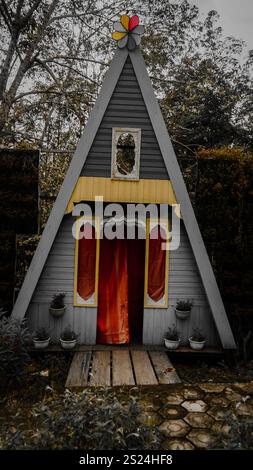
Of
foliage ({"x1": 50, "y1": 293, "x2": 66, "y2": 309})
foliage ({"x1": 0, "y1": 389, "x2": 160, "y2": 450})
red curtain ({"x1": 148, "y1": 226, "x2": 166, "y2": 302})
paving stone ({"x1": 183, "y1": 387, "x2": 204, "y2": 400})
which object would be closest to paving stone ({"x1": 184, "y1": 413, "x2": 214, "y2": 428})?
paving stone ({"x1": 183, "y1": 387, "x2": 204, "y2": 400})

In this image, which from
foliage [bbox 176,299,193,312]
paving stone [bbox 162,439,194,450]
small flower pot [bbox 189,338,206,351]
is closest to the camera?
paving stone [bbox 162,439,194,450]

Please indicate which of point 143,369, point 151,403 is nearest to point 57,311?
point 143,369

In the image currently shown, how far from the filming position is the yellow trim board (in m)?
6.93

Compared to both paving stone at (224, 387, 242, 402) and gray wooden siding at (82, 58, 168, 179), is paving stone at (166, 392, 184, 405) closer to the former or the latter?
paving stone at (224, 387, 242, 402)

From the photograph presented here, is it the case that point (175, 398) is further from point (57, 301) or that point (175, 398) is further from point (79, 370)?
point (57, 301)

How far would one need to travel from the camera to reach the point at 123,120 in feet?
22.7

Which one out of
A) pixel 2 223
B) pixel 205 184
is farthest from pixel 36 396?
pixel 205 184

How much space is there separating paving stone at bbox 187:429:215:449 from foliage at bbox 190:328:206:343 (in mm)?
2558

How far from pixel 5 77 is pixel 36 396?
11481 millimetres

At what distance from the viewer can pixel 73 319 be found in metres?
7.04

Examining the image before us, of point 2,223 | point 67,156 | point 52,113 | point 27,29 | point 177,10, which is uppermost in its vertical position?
point 177,10

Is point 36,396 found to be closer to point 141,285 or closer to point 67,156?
point 141,285

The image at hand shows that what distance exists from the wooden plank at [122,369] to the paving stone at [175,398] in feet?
2.16

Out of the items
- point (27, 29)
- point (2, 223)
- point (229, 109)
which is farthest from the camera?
point (229, 109)
